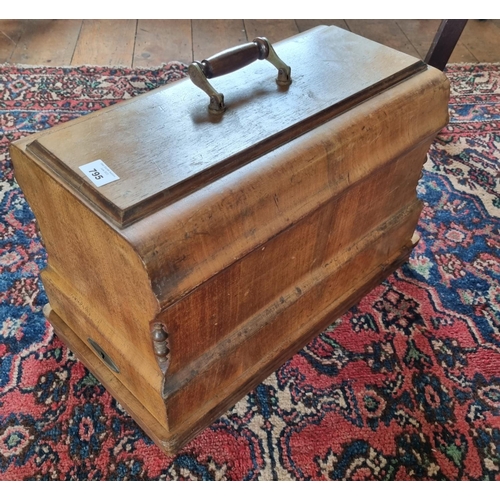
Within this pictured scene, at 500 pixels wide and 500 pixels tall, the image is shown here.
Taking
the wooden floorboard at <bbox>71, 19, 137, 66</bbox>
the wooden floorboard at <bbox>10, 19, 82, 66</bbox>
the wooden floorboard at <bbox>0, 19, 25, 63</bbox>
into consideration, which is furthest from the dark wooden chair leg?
the wooden floorboard at <bbox>0, 19, 25, 63</bbox>

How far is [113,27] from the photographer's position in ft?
7.23

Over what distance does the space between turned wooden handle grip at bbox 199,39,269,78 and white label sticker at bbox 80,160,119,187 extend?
24 cm

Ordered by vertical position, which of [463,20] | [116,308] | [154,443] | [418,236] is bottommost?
[154,443]

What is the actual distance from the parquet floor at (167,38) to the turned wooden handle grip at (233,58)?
1.24 m

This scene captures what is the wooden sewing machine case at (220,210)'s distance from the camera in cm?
67

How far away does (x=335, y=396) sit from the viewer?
101cm

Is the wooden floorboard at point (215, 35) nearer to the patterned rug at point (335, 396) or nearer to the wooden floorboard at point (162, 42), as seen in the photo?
the wooden floorboard at point (162, 42)

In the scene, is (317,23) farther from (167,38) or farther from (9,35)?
(9,35)

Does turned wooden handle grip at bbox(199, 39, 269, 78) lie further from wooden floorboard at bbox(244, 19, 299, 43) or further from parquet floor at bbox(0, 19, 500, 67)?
wooden floorboard at bbox(244, 19, 299, 43)

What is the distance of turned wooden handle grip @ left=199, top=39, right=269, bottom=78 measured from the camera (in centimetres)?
81

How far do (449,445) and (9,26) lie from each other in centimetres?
224

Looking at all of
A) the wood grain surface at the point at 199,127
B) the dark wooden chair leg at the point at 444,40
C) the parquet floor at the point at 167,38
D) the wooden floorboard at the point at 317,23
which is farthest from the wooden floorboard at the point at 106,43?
the wood grain surface at the point at 199,127
